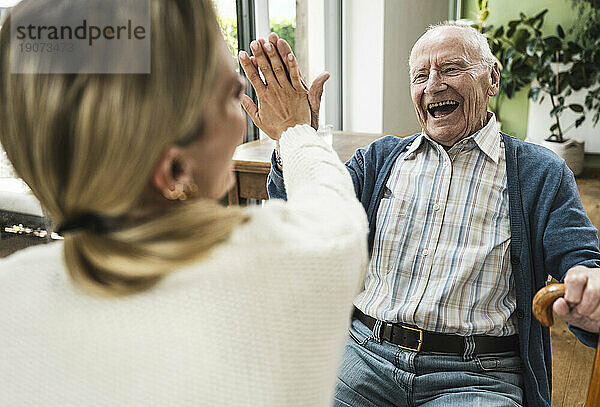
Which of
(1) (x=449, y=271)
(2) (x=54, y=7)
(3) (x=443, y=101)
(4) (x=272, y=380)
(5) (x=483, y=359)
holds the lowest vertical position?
(5) (x=483, y=359)

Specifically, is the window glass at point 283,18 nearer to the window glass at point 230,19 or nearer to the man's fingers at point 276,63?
the window glass at point 230,19

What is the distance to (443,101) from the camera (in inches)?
61.3

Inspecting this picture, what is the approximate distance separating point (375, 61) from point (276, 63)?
11.0ft

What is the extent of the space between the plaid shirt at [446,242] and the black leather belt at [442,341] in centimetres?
2

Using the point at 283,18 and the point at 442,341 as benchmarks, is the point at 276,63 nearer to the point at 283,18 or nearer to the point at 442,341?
the point at 442,341

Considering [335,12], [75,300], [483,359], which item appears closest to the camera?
[75,300]

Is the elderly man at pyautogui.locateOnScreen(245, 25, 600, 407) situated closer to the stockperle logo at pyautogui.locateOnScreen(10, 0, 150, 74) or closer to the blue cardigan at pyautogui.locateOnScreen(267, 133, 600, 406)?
the blue cardigan at pyautogui.locateOnScreen(267, 133, 600, 406)

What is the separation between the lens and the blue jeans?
1.31 metres

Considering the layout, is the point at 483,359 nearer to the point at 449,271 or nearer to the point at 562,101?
the point at 449,271

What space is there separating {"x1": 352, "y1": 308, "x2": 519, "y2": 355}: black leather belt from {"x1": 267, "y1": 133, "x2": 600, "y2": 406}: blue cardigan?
0.05 m

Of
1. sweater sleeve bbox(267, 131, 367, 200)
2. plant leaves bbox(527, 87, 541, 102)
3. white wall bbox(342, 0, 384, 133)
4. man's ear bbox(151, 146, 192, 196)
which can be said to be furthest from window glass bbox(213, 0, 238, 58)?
plant leaves bbox(527, 87, 541, 102)

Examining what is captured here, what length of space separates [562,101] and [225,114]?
492 centimetres

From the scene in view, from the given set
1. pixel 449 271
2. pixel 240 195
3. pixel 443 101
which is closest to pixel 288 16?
pixel 240 195

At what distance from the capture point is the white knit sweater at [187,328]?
1.98 feet
